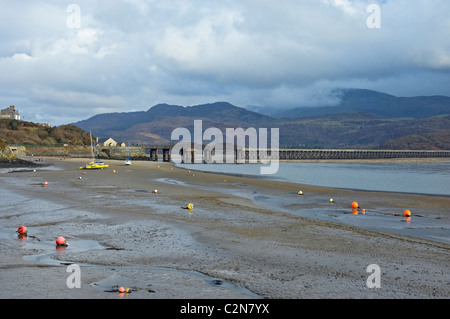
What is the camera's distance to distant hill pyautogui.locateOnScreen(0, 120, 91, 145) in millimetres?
149062

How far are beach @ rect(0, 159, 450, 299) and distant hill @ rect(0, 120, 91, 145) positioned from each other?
14154 centimetres

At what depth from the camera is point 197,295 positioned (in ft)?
29.2

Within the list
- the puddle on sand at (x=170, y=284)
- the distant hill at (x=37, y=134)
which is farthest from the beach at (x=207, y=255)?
the distant hill at (x=37, y=134)

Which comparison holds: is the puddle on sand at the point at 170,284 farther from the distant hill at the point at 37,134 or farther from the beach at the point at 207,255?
the distant hill at the point at 37,134

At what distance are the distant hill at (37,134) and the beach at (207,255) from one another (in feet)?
464

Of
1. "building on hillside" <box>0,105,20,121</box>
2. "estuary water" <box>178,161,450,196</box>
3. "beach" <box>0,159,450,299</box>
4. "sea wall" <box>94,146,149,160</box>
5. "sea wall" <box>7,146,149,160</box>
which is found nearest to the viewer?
"beach" <box>0,159,450,299</box>

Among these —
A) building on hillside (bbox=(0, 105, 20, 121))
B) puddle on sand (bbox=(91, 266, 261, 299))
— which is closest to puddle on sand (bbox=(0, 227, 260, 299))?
puddle on sand (bbox=(91, 266, 261, 299))

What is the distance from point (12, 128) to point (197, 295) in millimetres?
176050

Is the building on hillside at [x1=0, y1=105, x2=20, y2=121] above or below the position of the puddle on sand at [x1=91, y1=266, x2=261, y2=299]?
above

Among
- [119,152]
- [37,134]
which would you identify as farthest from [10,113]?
[119,152]

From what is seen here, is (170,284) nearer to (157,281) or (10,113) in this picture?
(157,281)

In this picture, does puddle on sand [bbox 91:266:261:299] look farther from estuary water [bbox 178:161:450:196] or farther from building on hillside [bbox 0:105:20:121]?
building on hillside [bbox 0:105:20:121]

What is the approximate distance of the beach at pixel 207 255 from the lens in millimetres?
9320
